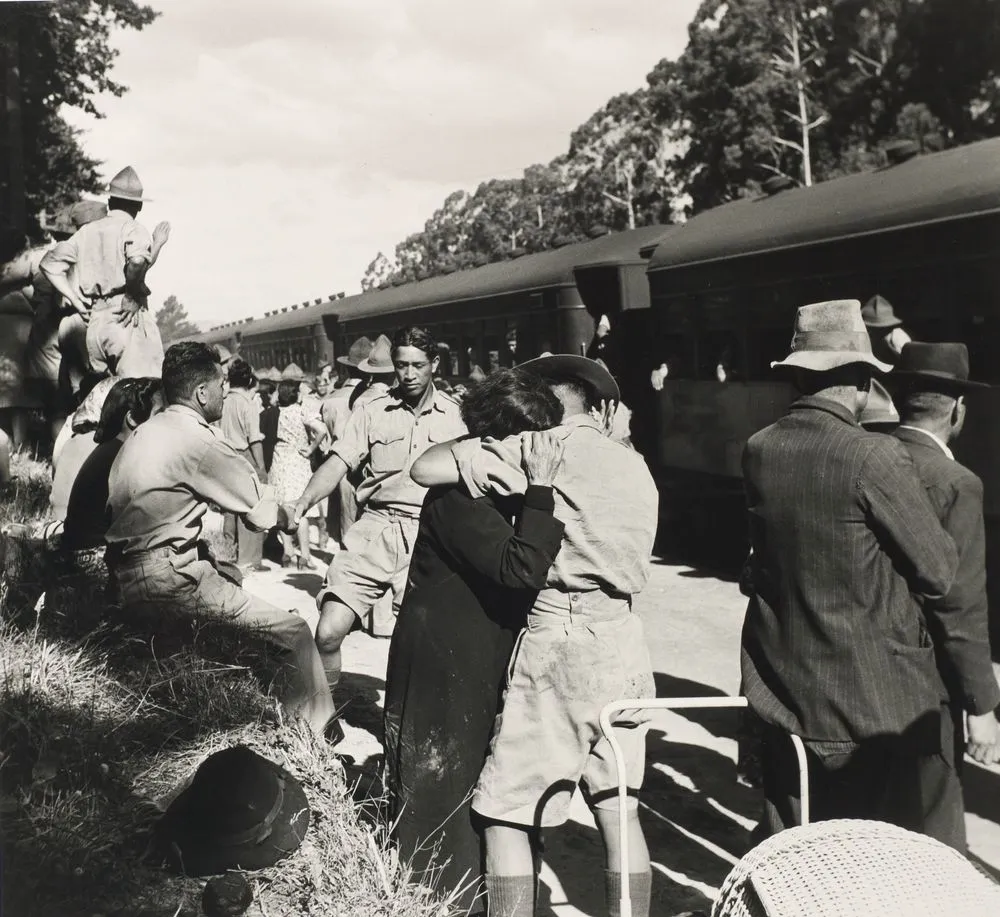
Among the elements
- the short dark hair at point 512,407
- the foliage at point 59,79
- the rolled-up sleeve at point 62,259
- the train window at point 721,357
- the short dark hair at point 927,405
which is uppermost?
the foliage at point 59,79

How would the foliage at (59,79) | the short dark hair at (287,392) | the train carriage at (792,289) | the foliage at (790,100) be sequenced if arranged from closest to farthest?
the train carriage at (792,289) < the short dark hair at (287,392) < the foliage at (59,79) < the foliage at (790,100)

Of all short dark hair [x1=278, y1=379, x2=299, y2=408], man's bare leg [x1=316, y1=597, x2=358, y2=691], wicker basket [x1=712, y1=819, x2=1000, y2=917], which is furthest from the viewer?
short dark hair [x1=278, y1=379, x2=299, y2=408]

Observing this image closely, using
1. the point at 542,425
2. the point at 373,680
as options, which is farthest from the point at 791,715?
the point at 373,680

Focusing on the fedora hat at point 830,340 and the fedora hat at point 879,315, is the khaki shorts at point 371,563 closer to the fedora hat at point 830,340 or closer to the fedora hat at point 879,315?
the fedora hat at point 830,340

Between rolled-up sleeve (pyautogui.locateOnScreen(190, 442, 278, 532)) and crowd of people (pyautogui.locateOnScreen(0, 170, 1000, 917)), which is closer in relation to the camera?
crowd of people (pyautogui.locateOnScreen(0, 170, 1000, 917))

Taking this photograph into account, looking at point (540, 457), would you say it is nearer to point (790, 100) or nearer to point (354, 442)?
point (354, 442)

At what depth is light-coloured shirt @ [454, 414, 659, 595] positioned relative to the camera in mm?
3031

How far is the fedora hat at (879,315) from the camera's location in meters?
7.59

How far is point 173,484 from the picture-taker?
4.12 m

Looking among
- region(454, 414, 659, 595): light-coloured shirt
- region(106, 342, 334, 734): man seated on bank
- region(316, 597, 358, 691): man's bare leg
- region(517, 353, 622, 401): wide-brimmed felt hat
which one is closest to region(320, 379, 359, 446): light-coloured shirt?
region(316, 597, 358, 691): man's bare leg

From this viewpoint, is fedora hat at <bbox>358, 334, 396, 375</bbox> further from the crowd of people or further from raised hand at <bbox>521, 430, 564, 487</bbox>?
raised hand at <bbox>521, 430, 564, 487</bbox>

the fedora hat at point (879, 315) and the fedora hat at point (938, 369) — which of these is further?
the fedora hat at point (879, 315)

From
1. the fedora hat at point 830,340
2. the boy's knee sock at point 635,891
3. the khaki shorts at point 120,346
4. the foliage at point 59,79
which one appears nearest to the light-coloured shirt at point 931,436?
the fedora hat at point 830,340

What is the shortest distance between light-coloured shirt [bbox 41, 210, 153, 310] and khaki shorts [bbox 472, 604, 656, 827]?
5.29 m
